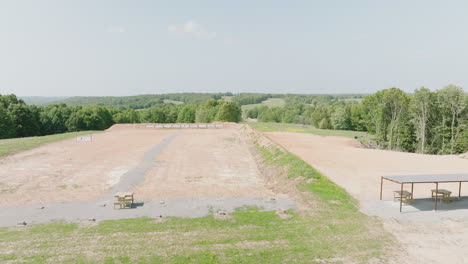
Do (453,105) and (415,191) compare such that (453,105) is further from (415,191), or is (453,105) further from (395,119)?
(415,191)

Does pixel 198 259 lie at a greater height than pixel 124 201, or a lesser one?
lesser

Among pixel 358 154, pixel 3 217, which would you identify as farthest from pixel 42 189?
pixel 358 154

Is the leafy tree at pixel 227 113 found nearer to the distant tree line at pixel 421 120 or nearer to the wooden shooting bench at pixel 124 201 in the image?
the distant tree line at pixel 421 120

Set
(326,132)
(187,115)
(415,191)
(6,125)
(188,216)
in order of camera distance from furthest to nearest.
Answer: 1. (187,115)
2. (326,132)
3. (6,125)
4. (415,191)
5. (188,216)

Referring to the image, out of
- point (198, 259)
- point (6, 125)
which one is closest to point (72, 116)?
point (6, 125)

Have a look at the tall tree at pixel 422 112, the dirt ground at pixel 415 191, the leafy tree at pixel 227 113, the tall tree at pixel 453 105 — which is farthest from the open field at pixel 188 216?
the leafy tree at pixel 227 113

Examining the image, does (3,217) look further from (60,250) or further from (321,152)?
(321,152)

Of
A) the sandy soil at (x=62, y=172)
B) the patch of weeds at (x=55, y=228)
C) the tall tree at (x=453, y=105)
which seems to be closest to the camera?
the patch of weeds at (x=55, y=228)
